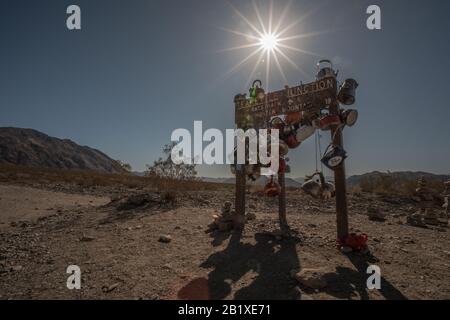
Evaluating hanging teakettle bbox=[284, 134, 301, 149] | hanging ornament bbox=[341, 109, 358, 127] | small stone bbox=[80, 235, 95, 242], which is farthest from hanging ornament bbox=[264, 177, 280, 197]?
small stone bbox=[80, 235, 95, 242]

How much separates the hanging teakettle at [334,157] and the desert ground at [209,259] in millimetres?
1452

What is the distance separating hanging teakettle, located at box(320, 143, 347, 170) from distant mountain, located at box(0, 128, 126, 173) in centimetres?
11294

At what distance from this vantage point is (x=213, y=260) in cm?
430

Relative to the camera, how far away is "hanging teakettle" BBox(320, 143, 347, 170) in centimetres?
418

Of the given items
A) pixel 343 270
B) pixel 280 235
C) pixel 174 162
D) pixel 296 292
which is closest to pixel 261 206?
pixel 280 235

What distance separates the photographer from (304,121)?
16.5 ft

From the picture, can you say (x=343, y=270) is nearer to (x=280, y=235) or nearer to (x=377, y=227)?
(x=280, y=235)

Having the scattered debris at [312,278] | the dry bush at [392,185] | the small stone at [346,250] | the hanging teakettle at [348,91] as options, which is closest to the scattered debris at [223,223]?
the small stone at [346,250]

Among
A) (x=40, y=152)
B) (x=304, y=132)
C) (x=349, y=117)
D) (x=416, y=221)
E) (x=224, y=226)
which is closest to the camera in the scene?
(x=349, y=117)

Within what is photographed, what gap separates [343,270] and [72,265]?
4.09m

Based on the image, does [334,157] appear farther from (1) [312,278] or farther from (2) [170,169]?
(2) [170,169]

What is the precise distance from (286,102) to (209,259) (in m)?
3.41

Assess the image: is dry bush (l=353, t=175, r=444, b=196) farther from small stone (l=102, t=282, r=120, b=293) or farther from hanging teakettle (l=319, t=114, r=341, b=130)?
small stone (l=102, t=282, r=120, b=293)

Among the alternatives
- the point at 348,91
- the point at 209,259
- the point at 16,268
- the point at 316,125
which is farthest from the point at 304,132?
the point at 16,268
